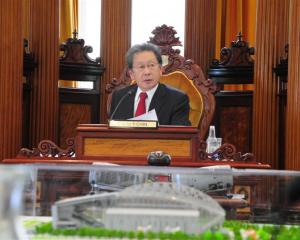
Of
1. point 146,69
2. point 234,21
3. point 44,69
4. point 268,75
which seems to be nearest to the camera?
point 146,69

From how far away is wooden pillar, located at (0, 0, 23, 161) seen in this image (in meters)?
6.20

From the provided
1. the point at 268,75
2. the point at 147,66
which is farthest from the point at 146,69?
the point at 268,75

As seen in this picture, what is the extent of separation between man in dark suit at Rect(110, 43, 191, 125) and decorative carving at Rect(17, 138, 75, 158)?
908 mm

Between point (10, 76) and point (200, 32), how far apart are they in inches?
109

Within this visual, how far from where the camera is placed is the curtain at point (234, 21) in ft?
28.6

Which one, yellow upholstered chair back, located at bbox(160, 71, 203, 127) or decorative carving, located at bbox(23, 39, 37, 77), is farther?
decorative carving, located at bbox(23, 39, 37, 77)

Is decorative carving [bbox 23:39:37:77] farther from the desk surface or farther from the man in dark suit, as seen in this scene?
the desk surface

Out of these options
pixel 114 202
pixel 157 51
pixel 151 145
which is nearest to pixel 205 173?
pixel 114 202

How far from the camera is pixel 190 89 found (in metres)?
6.27

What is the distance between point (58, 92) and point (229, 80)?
6.91ft

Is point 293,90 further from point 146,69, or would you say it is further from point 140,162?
point 140,162

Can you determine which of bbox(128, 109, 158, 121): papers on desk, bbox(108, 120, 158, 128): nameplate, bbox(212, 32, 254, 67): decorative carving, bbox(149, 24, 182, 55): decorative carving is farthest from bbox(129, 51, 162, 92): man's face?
bbox(212, 32, 254, 67): decorative carving

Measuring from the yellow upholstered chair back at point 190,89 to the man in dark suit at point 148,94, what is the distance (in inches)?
26.6

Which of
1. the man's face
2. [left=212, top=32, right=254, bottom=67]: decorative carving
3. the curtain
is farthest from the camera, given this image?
the curtain
